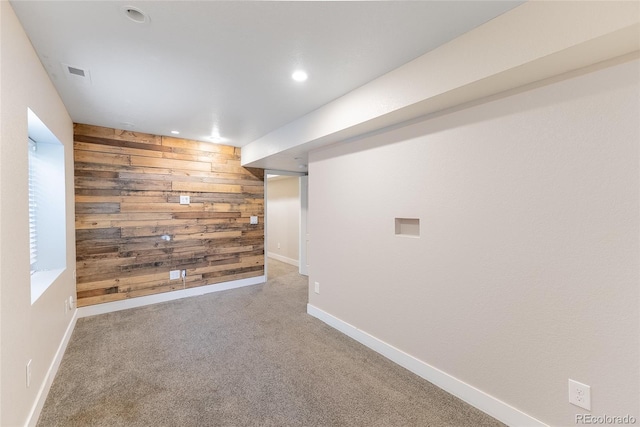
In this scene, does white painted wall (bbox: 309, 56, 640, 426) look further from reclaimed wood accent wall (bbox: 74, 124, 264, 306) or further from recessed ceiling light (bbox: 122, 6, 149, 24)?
reclaimed wood accent wall (bbox: 74, 124, 264, 306)

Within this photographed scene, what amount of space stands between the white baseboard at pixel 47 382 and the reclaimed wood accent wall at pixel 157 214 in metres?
0.99

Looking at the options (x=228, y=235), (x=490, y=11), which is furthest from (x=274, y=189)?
(x=490, y=11)

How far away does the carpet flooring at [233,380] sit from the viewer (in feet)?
6.03

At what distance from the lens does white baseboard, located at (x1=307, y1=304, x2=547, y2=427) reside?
1.74m

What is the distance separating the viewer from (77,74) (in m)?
2.18

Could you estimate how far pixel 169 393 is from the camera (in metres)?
2.07

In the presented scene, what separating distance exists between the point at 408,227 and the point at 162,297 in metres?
3.81

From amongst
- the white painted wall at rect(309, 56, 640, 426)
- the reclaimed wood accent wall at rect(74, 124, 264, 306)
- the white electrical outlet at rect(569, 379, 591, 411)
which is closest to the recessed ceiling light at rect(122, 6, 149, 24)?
the white painted wall at rect(309, 56, 640, 426)

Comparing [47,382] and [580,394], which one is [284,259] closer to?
[47,382]

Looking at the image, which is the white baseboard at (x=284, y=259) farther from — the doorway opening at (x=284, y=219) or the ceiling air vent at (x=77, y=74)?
the ceiling air vent at (x=77, y=74)

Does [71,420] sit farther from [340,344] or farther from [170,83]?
[170,83]

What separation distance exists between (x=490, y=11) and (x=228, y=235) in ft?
14.4

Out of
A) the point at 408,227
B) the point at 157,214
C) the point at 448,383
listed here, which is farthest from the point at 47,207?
the point at 448,383

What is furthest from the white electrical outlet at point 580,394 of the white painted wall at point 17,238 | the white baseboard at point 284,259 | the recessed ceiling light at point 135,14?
the white baseboard at point 284,259
